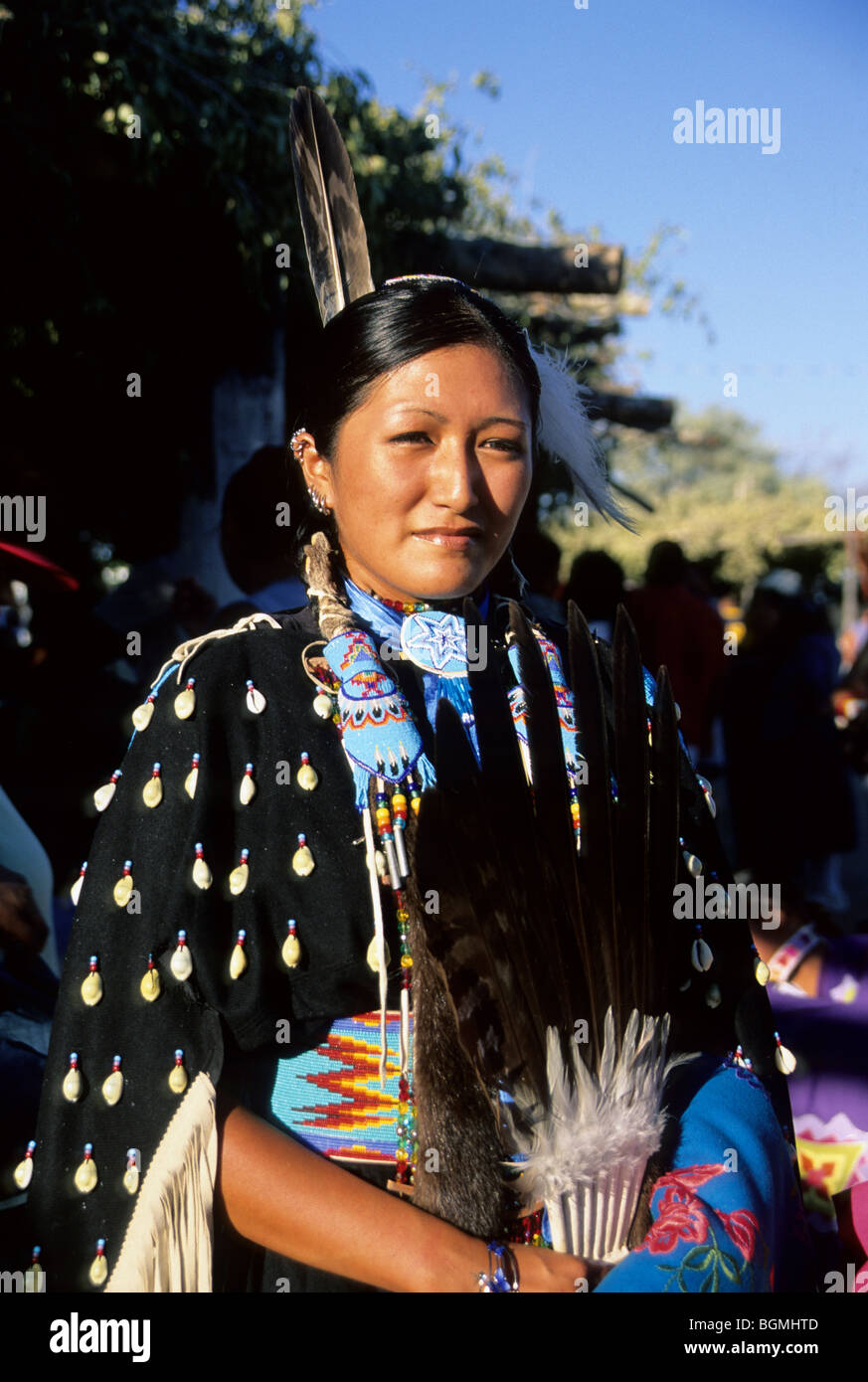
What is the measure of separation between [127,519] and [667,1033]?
5.39 metres

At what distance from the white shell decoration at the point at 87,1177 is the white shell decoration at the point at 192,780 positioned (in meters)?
0.47

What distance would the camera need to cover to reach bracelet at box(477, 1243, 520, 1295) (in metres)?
1.24

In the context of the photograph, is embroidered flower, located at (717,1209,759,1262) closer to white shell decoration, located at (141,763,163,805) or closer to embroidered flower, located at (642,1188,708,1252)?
embroidered flower, located at (642,1188,708,1252)

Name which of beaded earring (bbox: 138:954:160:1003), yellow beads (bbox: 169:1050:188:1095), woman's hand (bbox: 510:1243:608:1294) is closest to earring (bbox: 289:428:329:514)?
beaded earring (bbox: 138:954:160:1003)

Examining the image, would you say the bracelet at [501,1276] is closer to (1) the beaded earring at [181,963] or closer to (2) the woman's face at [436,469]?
(1) the beaded earring at [181,963]

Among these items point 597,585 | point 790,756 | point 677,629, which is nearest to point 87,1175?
point 597,585

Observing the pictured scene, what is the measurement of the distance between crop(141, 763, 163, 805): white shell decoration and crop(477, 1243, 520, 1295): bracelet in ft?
2.21

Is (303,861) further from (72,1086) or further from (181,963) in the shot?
(72,1086)

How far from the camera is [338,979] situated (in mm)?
1385

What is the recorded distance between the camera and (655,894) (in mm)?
1314

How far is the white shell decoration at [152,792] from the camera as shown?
1.38 meters

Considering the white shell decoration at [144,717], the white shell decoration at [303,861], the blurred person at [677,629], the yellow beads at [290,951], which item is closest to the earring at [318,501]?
the white shell decoration at [144,717]
